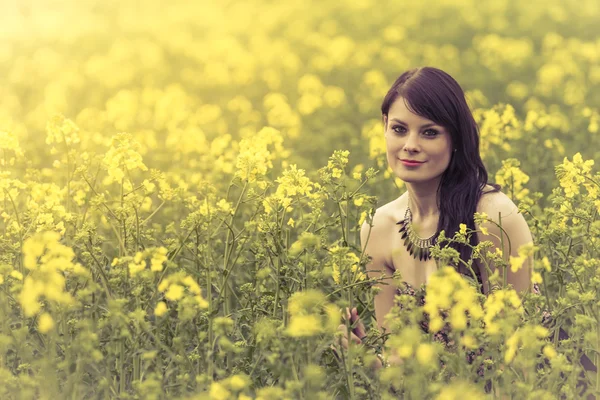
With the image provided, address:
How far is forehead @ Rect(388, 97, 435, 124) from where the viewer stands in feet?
11.2

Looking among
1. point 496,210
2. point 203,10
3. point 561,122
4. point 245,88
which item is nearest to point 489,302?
point 496,210

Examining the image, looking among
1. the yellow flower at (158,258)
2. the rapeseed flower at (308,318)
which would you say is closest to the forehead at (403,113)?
the rapeseed flower at (308,318)

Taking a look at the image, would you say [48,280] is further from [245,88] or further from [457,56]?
[457,56]

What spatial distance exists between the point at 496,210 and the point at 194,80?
24.1 feet

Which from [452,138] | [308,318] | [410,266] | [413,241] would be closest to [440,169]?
[452,138]

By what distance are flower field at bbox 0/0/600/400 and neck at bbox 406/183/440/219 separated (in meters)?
0.20

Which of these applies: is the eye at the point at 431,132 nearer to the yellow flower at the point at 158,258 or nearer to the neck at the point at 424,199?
the neck at the point at 424,199

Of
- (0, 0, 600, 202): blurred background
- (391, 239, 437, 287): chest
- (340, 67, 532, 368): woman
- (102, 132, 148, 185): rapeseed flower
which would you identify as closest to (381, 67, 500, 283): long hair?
(340, 67, 532, 368): woman

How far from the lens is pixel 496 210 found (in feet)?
11.2

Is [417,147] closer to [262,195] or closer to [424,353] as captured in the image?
[262,195]

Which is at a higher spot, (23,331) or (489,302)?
(489,302)

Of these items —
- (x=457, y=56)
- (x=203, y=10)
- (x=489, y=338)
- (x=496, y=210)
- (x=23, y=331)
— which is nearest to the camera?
(x=489, y=338)

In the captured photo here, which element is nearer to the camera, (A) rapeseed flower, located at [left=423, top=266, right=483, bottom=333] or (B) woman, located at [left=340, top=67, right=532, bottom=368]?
(A) rapeseed flower, located at [left=423, top=266, right=483, bottom=333]

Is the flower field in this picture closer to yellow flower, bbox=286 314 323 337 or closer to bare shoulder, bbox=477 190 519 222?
yellow flower, bbox=286 314 323 337
